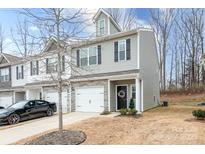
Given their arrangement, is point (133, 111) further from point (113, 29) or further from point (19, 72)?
point (19, 72)

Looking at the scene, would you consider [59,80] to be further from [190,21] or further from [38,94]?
[190,21]

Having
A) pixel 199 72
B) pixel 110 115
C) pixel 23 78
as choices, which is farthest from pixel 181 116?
pixel 23 78

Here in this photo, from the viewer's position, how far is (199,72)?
286 inches

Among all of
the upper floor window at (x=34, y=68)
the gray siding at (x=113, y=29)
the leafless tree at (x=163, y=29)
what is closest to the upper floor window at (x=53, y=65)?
the upper floor window at (x=34, y=68)

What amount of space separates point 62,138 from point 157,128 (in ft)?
7.55

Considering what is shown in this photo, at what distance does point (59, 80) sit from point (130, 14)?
2.47 m

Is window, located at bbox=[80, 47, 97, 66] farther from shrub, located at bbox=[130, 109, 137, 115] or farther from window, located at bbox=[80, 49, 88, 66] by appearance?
shrub, located at bbox=[130, 109, 137, 115]

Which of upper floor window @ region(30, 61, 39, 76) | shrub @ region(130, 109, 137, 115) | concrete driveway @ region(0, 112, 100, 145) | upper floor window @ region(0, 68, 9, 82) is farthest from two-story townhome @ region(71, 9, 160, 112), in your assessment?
upper floor window @ region(0, 68, 9, 82)

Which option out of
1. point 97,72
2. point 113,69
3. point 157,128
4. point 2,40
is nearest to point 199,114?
point 157,128

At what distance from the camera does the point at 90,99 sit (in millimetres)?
8664

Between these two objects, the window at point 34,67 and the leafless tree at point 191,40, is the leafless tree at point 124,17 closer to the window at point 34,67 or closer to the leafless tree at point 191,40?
the leafless tree at point 191,40

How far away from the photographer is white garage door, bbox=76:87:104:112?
332 inches

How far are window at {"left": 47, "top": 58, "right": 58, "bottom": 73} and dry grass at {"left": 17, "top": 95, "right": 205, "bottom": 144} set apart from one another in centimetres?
173

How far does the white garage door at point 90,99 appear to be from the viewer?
845cm
